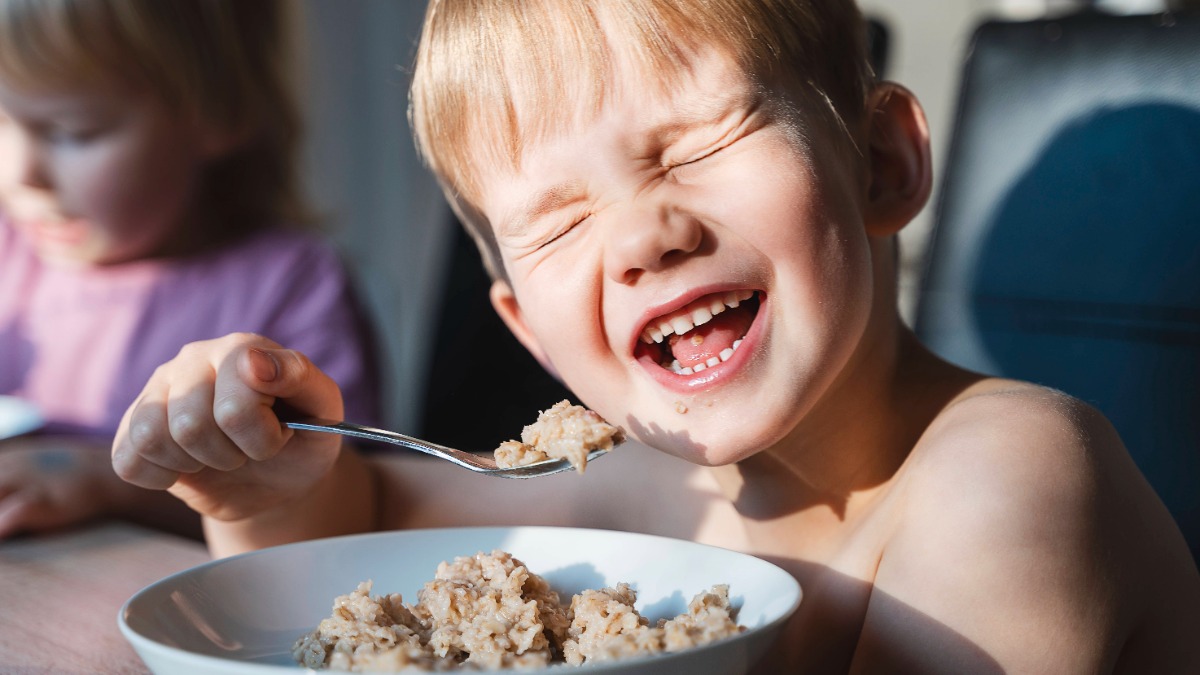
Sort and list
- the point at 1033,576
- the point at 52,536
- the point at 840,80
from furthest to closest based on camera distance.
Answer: the point at 52,536 < the point at 840,80 < the point at 1033,576

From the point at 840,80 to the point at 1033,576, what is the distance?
0.45 metres

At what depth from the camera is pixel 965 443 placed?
73 cm

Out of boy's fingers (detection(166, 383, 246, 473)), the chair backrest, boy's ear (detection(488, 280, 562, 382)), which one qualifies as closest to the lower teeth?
boy's ear (detection(488, 280, 562, 382))

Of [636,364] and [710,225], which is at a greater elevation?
[710,225]

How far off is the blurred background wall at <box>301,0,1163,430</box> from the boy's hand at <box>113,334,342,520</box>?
6.97ft

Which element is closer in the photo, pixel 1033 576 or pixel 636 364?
pixel 1033 576

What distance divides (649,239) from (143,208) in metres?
1.24

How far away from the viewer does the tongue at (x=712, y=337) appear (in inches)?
32.3

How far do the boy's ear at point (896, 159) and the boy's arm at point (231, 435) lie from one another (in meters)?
0.49

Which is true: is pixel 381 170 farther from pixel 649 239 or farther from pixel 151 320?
pixel 649 239

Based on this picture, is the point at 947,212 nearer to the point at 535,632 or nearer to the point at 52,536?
the point at 535,632

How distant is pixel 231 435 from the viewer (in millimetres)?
877

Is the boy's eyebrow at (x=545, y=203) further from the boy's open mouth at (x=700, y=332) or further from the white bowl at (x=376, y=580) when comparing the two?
the white bowl at (x=376, y=580)

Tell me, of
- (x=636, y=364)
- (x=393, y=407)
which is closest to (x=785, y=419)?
(x=636, y=364)
